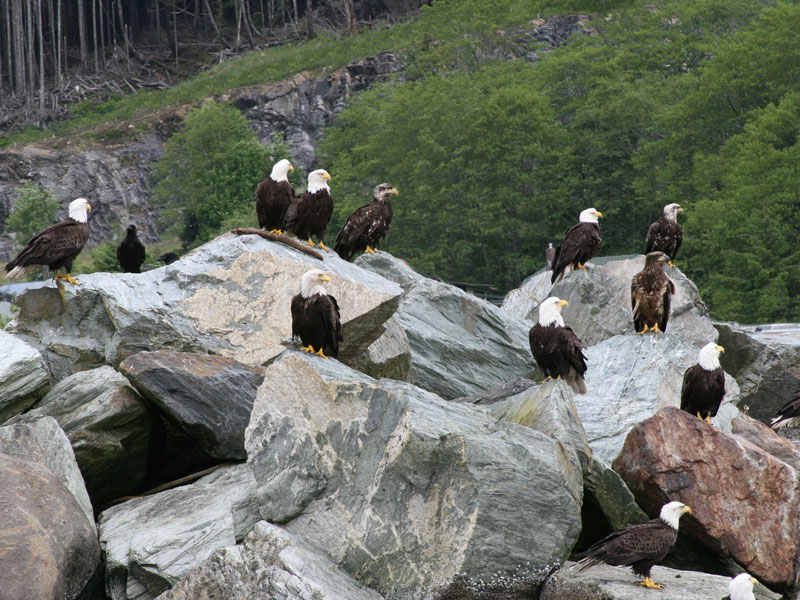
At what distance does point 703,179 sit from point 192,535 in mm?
31757

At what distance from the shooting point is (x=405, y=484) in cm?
659

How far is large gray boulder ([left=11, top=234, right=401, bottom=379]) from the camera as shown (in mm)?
9703

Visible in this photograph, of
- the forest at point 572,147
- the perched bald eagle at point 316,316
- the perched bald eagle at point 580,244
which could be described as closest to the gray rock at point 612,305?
the perched bald eagle at point 580,244

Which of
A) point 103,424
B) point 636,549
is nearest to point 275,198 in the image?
point 103,424

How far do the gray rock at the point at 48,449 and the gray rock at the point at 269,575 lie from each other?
1.70 metres

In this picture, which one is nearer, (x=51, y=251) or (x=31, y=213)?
(x=51, y=251)

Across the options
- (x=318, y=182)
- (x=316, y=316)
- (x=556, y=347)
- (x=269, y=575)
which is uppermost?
(x=318, y=182)

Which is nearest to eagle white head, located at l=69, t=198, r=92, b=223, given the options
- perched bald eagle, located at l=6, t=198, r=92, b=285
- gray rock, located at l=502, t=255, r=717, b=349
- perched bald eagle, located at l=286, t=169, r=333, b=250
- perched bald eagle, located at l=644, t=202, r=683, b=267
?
perched bald eagle, located at l=6, t=198, r=92, b=285

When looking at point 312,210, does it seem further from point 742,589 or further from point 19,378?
A: point 742,589

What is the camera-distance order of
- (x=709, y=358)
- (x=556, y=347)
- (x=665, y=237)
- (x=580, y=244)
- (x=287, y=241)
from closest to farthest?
(x=556, y=347)
(x=709, y=358)
(x=287, y=241)
(x=580, y=244)
(x=665, y=237)

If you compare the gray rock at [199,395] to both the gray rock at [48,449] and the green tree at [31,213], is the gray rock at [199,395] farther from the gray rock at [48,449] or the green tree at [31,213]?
the green tree at [31,213]

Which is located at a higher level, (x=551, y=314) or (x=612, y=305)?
(x=551, y=314)

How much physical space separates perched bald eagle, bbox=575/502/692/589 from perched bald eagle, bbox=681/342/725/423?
2729mm

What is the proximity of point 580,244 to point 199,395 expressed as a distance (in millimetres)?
7027
